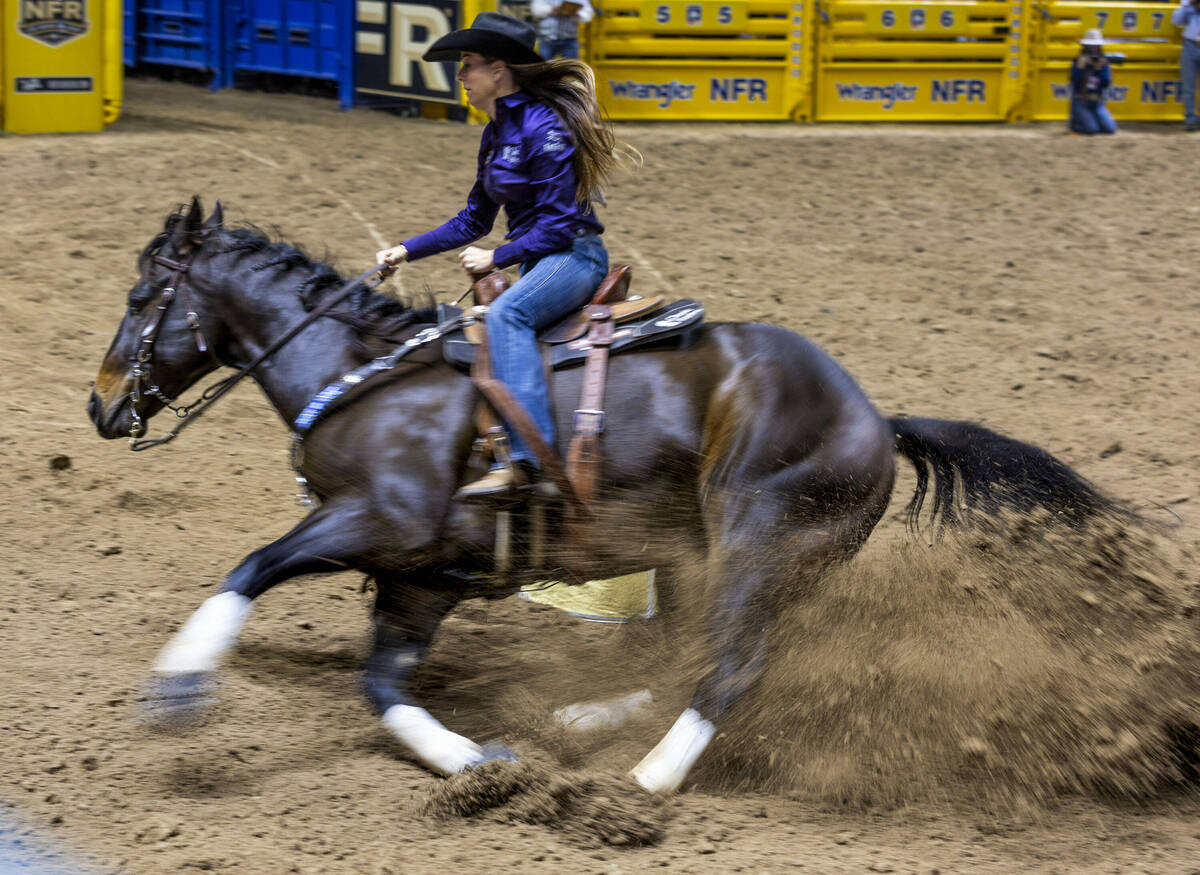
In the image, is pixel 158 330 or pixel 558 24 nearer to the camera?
pixel 158 330

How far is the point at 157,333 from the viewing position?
14.3 feet

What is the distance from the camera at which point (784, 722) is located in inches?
166

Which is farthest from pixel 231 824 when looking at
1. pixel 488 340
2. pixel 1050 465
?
pixel 1050 465

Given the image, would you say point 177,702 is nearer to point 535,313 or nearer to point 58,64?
point 535,313

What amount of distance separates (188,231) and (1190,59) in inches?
501

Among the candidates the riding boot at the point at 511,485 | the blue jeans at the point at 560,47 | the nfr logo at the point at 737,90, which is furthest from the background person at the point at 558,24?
the riding boot at the point at 511,485

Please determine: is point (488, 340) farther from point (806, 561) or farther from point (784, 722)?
point (784, 722)

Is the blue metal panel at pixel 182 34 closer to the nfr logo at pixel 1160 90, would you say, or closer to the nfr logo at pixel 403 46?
the nfr logo at pixel 403 46

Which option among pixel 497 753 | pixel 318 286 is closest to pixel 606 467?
pixel 497 753

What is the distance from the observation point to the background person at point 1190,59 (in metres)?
13.9

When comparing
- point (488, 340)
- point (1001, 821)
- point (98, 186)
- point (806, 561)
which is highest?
point (98, 186)

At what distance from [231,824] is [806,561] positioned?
6.03 feet

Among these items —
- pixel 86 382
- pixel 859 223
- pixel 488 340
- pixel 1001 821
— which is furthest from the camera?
pixel 859 223

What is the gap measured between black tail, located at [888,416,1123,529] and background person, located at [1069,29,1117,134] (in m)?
10.2
